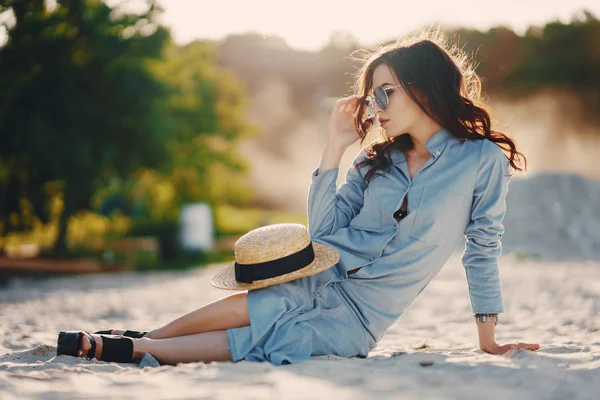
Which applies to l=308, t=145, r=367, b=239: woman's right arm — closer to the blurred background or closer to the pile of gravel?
the blurred background

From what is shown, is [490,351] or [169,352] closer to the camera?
[169,352]

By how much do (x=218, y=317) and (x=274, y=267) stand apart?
344mm

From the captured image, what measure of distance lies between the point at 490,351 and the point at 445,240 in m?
0.58

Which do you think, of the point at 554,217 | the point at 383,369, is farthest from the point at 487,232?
the point at 554,217

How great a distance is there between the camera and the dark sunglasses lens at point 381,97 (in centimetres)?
309

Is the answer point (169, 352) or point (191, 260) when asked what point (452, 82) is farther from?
point (191, 260)

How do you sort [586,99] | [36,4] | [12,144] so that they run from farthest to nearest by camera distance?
[586,99] → [12,144] → [36,4]

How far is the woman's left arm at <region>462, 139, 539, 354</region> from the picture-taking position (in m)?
3.03

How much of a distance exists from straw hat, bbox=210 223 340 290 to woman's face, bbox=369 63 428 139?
67 cm

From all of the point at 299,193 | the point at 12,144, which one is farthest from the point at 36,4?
the point at 299,193

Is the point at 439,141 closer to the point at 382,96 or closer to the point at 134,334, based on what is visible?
the point at 382,96

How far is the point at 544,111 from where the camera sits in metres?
42.0

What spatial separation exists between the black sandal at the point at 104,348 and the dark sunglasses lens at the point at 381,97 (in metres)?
1.57

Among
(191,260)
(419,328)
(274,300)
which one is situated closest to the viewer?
(274,300)
